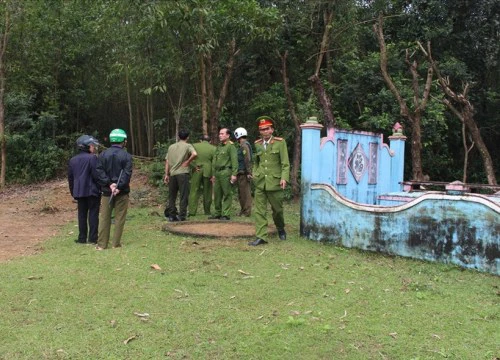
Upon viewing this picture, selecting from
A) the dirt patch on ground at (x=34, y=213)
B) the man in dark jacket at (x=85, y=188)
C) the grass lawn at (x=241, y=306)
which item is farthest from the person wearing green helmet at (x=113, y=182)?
the dirt patch on ground at (x=34, y=213)

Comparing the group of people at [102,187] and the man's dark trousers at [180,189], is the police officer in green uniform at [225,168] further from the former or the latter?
the group of people at [102,187]

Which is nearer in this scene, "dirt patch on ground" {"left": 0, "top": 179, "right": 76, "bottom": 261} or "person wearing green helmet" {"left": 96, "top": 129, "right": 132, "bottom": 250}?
"person wearing green helmet" {"left": 96, "top": 129, "right": 132, "bottom": 250}

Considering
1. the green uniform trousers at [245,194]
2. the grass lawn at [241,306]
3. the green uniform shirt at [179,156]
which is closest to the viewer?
the grass lawn at [241,306]

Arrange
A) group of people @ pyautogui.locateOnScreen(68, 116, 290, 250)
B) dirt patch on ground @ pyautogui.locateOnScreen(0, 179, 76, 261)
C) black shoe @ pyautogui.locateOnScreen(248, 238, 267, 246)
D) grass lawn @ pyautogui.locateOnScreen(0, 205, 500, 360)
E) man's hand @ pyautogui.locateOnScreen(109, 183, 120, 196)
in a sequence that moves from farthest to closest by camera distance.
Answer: dirt patch on ground @ pyautogui.locateOnScreen(0, 179, 76, 261) < black shoe @ pyautogui.locateOnScreen(248, 238, 267, 246) < group of people @ pyautogui.locateOnScreen(68, 116, 290, 250) < man's hand @ pyautogui.locateOnScreen(109, 183, 120, 196) < grass lawn @ pyautogui.locateOnScreen(0, 205, 500, 360)

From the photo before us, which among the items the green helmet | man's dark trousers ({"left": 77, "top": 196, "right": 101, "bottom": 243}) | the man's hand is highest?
the green helmet

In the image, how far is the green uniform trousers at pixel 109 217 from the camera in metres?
6.26

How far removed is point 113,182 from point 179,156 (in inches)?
79.5

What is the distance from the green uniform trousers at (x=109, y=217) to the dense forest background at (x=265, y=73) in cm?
502

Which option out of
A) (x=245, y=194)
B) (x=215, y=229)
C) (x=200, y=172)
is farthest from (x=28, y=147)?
(x=215, y=229)

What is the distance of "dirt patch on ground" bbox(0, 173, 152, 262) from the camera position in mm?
6960

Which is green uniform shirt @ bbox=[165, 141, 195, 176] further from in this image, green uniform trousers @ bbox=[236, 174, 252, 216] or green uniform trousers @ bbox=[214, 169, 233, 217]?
green uniform trousers @ bbox=[236, 174, 252, 216]

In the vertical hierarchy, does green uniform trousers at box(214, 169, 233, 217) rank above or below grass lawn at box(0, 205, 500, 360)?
above

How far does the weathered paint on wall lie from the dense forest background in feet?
12.8

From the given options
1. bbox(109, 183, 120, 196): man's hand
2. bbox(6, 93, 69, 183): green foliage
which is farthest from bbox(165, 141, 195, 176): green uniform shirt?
bbox(6, 93, 69, 183): green foliage
